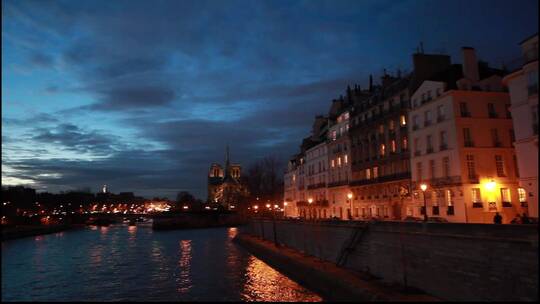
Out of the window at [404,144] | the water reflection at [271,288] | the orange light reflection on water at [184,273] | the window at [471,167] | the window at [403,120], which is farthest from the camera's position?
the window at [403,120]

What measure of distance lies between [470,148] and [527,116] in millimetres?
11025

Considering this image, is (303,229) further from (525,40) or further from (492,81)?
(525,40)

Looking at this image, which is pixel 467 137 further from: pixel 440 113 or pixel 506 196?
pixel 506 196

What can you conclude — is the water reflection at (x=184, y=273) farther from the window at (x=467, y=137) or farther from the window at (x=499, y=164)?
the window at (x=499, y=164)

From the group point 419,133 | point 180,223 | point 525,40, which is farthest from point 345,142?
point 180,223

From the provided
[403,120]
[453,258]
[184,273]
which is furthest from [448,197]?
[184,273]

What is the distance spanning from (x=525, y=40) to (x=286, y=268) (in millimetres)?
27331

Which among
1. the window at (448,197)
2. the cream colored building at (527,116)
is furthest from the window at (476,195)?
the cream colored building at (527,116)

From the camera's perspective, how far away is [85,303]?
30.1 metres

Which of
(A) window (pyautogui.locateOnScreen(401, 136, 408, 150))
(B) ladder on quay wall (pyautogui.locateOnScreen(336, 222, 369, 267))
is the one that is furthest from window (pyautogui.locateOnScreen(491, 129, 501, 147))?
(B) ladder on quay wall (pyautogui.locateOnScreen(336, 222, 369, 267))

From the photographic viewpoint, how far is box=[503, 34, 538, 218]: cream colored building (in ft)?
95.5

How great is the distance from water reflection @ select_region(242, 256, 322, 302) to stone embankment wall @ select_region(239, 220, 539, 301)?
15.8 ft

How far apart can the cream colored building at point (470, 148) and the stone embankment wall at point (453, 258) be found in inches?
492

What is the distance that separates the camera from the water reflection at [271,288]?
31344 mm
